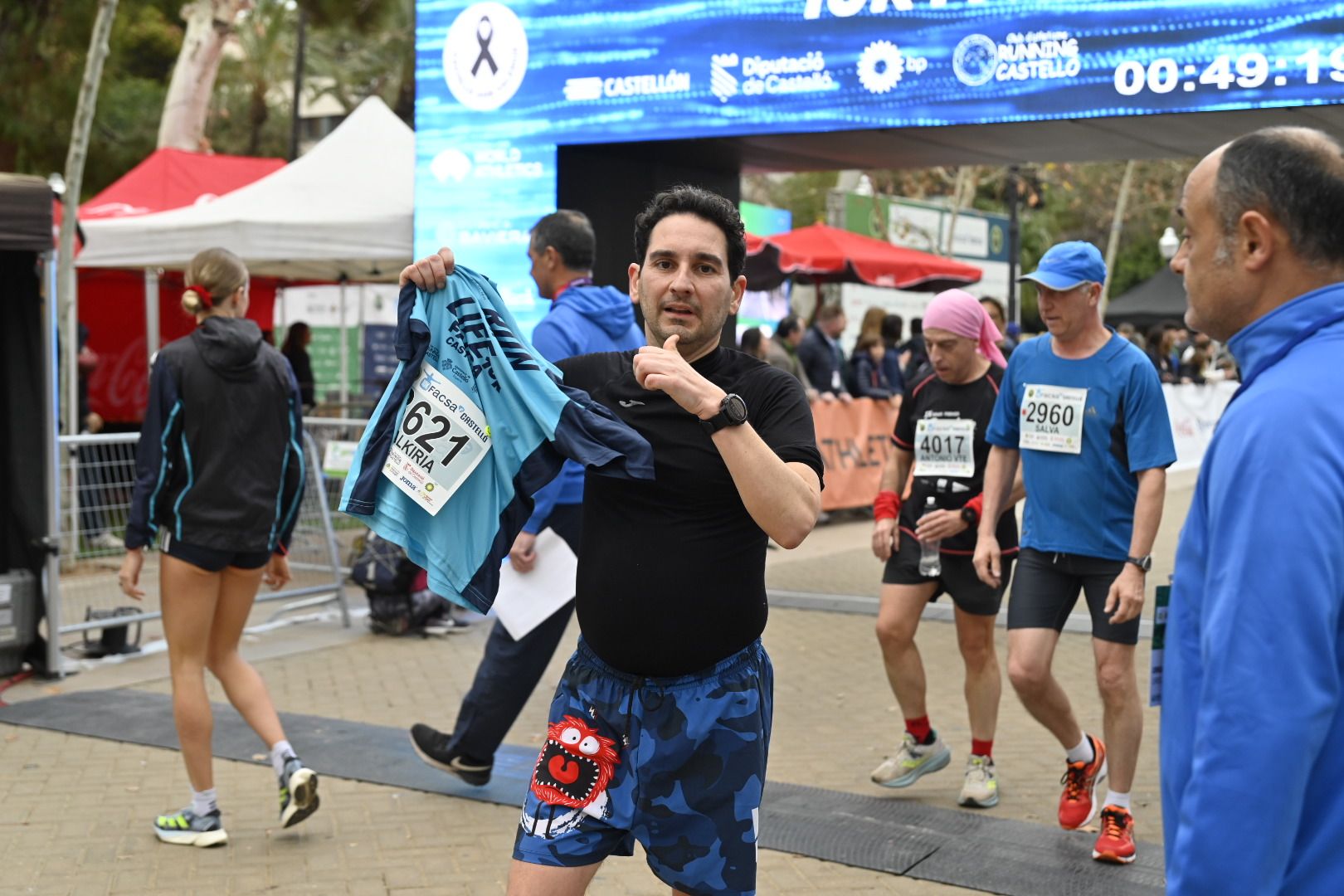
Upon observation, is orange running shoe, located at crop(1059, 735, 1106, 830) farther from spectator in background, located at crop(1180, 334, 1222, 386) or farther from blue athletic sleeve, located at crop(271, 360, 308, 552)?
spectator in background, located at crop(1180, 334, 1222, 386)

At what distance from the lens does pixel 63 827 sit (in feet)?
17.7

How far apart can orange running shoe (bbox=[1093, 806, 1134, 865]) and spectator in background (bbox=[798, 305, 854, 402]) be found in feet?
32.3

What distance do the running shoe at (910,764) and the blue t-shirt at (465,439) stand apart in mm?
3121

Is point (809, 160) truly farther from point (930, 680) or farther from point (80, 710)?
point (80, 710)

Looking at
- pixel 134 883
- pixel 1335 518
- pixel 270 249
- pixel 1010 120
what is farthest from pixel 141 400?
pixel 1335 518

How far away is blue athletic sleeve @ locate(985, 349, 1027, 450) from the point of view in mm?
5223

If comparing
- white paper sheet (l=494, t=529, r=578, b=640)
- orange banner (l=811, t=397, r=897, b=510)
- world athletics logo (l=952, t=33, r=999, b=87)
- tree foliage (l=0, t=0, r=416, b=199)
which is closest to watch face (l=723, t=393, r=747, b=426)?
white paper sheet (l=494, t=529, r=578, b=640)

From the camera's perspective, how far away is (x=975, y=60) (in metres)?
8.59

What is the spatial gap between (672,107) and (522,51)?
1.38 metres

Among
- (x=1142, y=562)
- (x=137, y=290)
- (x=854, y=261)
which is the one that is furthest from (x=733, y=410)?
(x=137, y=290)

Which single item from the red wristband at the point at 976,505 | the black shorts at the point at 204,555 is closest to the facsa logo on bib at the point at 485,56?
the red wristband at the point at 976,505

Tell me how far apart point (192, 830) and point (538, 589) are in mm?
1540

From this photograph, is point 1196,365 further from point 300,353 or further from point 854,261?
point 300,353

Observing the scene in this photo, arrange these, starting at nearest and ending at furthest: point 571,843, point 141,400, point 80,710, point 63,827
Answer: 1. point 571,843
2. point 63,827
3. point 80,710
4. point 141,400
